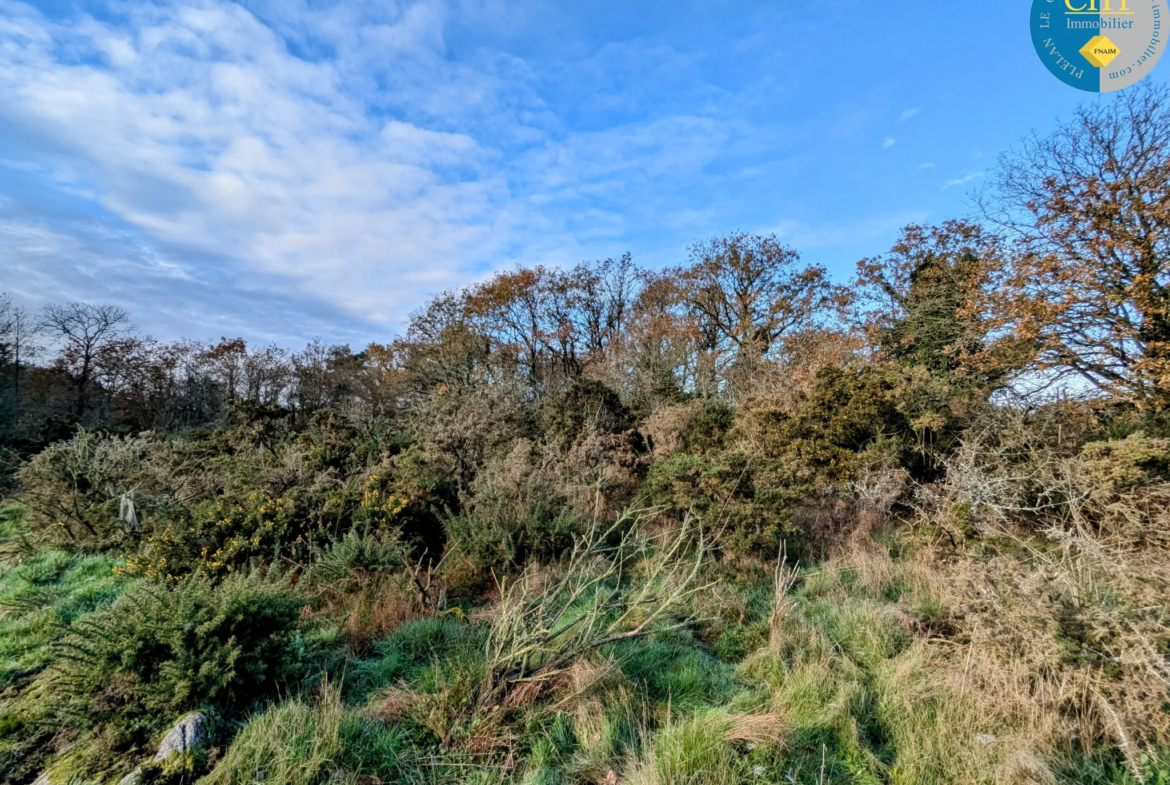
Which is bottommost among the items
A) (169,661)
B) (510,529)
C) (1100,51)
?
(169,661)

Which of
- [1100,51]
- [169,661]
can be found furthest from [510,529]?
[1100,51]

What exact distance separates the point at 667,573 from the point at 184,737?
3.46 metres

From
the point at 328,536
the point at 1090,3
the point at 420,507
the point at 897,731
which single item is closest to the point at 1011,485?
the point at 897,731

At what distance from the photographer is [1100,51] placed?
6.24 meters

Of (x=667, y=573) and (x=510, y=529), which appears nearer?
(x=667, y=573)

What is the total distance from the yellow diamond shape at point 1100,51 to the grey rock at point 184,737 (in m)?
11.4

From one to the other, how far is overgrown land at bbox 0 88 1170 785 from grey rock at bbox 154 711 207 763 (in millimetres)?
28

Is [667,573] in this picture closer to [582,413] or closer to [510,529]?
[510,529]

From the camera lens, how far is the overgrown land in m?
2.72

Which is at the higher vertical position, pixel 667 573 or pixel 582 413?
pixel 582 413

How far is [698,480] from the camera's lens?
6.45 metres

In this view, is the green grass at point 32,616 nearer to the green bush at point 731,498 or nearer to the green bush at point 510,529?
the green bush at point 510,529

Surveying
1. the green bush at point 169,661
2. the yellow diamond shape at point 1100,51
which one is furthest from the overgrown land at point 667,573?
the yellow diamond shape at point 1100,51

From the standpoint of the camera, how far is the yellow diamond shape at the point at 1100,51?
20.4ft
